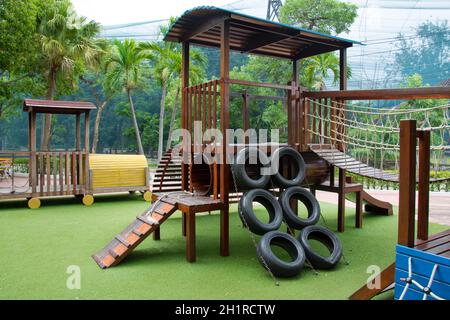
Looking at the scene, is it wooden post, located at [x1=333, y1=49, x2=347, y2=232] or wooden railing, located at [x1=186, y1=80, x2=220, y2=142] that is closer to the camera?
wooden railing, located at [x1=186, y1=80, x2=220, y2=142]

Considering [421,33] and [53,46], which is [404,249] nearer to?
[53,46]

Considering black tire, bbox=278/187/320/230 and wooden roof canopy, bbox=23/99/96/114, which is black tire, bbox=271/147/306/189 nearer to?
black tire, bbox=278/187/320/230

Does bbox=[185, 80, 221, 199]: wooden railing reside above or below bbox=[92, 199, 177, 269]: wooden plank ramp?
above

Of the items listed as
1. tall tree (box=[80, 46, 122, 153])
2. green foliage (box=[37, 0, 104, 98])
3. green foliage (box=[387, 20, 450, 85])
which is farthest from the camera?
green foliage (box=[387, 20, 450, 85])

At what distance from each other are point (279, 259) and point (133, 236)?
6.13 feet

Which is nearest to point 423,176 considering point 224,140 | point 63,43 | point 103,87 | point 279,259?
point 279,259

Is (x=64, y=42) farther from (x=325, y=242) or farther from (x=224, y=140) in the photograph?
(x=325, y=242)

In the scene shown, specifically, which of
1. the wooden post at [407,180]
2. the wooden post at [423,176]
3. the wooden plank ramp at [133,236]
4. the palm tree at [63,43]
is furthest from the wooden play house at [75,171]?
the wooden post at [407,180]

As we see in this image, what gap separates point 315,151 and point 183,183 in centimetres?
214

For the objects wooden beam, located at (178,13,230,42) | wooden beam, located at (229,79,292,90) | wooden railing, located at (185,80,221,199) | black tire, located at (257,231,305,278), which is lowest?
black tire, located at (257,231,305,278)

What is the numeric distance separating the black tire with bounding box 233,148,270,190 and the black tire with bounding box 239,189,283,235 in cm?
20

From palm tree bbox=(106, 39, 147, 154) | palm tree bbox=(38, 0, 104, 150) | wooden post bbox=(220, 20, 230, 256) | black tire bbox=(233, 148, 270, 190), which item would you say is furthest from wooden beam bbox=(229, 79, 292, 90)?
palm tree bbox=(106, 39, 147, 154)

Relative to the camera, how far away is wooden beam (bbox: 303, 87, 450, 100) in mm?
4389
